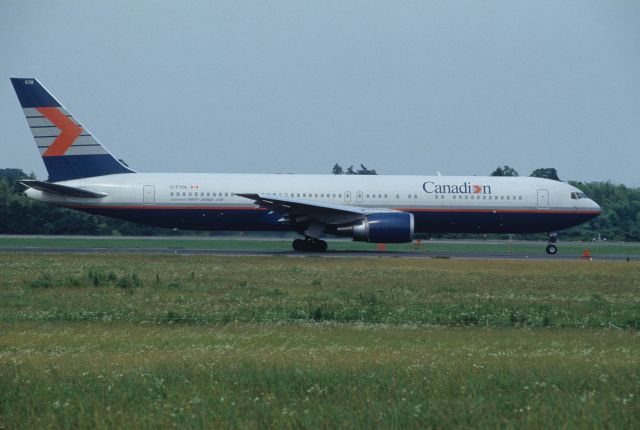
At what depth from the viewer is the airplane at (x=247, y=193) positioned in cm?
3738

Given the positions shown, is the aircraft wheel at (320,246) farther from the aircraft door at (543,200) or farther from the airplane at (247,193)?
the aircraft door at (543,200)

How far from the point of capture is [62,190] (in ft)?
120

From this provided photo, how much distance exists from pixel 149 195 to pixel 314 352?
2747cm

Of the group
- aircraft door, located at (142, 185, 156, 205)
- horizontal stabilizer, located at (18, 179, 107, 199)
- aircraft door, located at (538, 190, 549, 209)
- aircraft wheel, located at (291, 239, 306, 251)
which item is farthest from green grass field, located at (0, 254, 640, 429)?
aircraft door, located at (538, 190, 549, 209)

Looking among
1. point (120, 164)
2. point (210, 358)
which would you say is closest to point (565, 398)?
point (210, 358)

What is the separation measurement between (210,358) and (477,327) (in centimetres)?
596

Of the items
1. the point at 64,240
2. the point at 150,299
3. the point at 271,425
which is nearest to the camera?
the point at 271,425

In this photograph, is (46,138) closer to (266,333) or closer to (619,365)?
(266,333)

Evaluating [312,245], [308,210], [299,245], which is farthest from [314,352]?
[299,245]

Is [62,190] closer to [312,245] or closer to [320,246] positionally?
[312,245]

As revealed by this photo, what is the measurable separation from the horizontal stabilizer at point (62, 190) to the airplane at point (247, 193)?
44 millimetres

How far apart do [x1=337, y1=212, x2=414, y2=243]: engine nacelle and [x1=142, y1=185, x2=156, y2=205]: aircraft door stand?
9156 millimetres

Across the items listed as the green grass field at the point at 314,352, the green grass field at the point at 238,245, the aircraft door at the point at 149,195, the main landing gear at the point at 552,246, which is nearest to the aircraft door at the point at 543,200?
the main landing gear at the point at 552,246

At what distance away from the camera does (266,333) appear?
1359 cm
